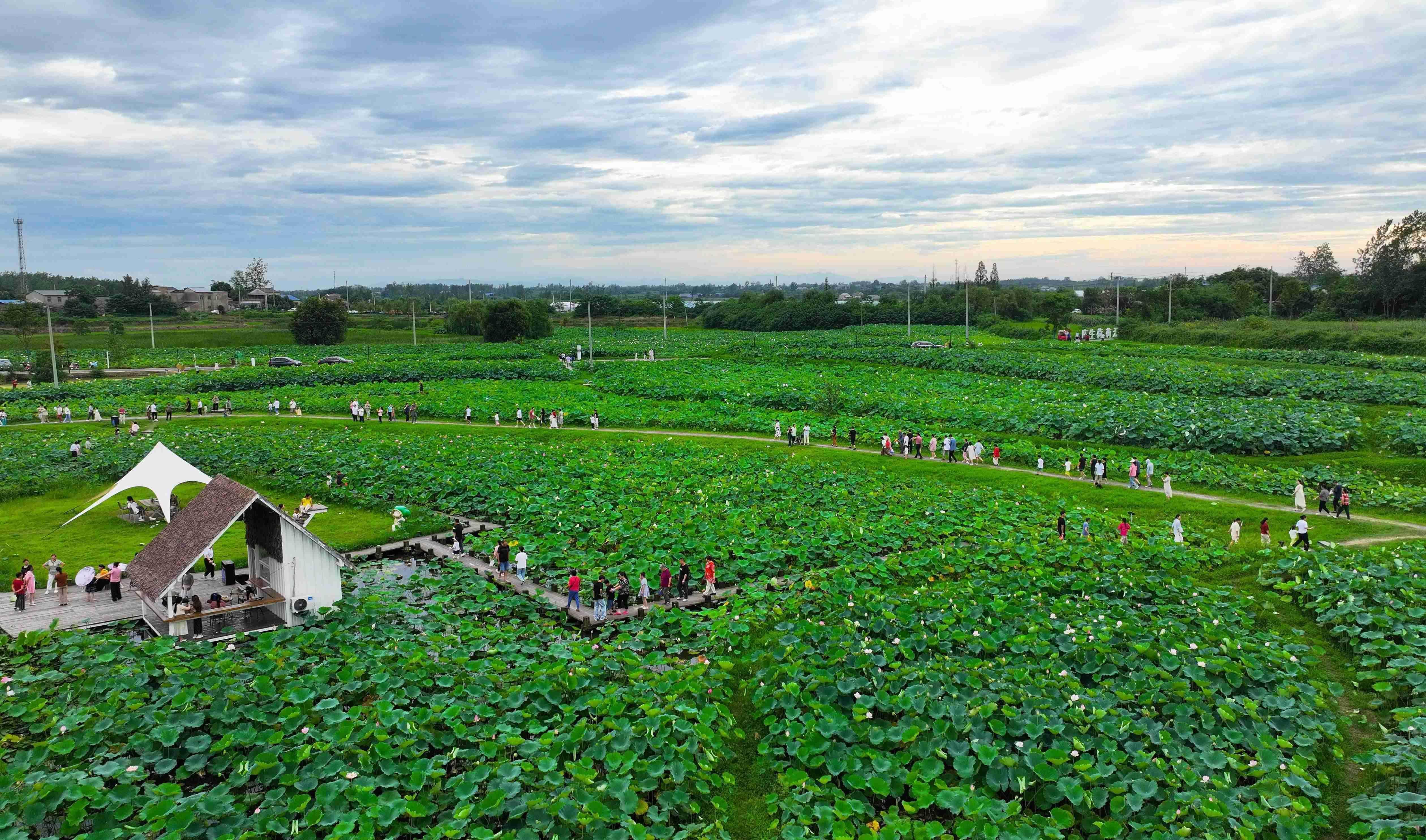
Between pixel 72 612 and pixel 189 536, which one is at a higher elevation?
pixel 189 536

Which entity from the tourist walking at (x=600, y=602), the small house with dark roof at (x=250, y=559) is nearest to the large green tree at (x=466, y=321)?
the small house with dark roof at (x=250, y=559)

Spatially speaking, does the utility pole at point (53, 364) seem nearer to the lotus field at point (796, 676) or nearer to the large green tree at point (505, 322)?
the lotus field at point (796, 676)

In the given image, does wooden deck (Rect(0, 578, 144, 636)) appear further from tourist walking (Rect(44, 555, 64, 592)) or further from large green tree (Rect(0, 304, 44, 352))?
large green tree (Rect(0, 304, 44, 352))

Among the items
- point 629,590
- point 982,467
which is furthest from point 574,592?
point 982,467

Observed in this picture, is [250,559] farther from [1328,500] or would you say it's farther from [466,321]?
[466,321]

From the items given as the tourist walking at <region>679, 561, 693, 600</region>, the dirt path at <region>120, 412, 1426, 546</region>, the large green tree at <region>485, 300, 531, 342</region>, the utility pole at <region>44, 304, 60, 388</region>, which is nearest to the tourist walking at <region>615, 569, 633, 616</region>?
the tourist walking at <region>679, 561, 693, 600</region>
